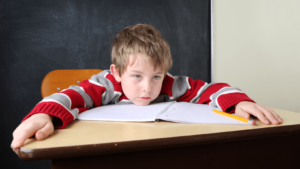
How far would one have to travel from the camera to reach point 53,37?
1553mm

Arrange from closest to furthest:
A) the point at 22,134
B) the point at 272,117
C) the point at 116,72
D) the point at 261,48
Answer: the point at 22,134 < the point at 272,117 < the point at 116,72 < the point at 261,48

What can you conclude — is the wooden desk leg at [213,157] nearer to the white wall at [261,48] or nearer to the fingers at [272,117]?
the fingers at [272,117]

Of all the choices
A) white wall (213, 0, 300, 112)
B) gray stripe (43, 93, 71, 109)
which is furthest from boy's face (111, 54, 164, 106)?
white wall (213, 0, 300, 112)

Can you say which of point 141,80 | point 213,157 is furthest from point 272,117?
point 141,80

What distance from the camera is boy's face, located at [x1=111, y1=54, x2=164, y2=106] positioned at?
737 millimetres

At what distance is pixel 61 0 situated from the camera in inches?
62.1

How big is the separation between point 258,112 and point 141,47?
17.5 inches

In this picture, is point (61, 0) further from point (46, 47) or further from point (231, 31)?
point (231, 31)

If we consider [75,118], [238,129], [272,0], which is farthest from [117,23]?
[238,129]

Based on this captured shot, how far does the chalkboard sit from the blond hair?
85cm

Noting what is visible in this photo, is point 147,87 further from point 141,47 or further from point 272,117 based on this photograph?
point 272,117

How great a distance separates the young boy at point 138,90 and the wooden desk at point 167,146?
0.05 m

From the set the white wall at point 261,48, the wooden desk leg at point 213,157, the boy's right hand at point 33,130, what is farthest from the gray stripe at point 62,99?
the white wall at point 261,48

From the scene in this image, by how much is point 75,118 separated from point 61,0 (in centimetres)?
134
